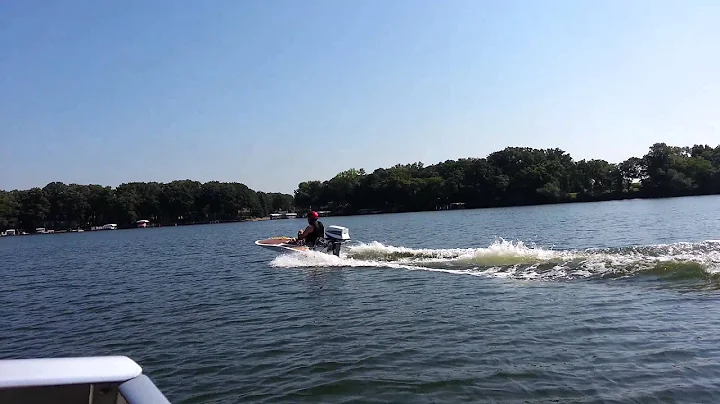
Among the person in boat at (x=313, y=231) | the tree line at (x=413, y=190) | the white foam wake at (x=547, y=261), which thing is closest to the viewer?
the white foam wake at (x=547, y=261)

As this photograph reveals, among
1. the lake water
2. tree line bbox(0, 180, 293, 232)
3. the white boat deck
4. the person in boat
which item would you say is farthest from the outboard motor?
tree line bbox(0, 180, 293, 232)

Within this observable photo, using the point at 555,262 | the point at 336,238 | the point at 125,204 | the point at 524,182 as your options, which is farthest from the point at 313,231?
the point at 125,204

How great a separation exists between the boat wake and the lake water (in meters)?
0.09

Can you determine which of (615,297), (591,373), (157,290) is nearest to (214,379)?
(591,373)

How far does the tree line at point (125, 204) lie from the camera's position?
14088 centimetres

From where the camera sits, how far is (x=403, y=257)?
2459 cm

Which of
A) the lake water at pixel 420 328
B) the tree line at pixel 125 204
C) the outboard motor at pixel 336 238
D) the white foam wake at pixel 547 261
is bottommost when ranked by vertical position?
the lake water at pixel 420 328

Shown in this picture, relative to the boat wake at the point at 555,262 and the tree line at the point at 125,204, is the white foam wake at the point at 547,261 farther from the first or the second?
the tree line at the point at 125,204

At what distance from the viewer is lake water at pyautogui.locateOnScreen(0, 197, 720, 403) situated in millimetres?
7984

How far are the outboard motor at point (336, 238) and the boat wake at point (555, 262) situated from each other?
50 cm

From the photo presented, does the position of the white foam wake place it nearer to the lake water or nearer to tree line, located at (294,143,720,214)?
the lake water

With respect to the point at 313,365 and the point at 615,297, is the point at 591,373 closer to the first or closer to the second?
the point at 313,365

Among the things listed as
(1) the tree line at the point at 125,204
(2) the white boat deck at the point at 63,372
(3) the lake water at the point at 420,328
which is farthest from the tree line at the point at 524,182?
(2) the white boat deck at the point at 63,372

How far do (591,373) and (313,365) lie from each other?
430cm
